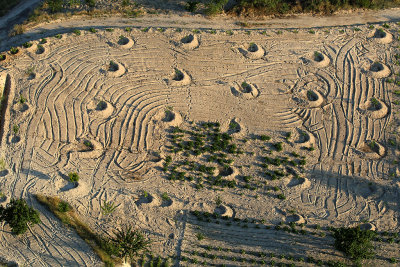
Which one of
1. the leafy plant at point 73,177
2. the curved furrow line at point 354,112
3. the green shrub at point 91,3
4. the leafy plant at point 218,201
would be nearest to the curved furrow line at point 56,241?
the leafy plant at point 73,177

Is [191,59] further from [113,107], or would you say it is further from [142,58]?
[113,107]

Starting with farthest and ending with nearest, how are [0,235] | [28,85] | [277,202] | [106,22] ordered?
[106,22], [28,85], [277,202], [0,235]

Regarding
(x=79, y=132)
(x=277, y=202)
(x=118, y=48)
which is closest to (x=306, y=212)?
(x=277, y=202)

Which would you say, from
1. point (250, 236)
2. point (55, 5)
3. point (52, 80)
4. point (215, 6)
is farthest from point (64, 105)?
point (250, 236)

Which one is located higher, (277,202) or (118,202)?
(277,202)

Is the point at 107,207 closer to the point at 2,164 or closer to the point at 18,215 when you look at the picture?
the point at 18,215

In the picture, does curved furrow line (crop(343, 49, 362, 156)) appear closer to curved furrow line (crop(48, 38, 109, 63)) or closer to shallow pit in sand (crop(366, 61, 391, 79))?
shallow pit in sand (crop(366, 61, 391, 79))
